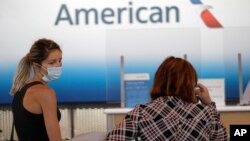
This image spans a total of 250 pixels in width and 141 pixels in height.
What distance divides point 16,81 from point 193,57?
163 inches

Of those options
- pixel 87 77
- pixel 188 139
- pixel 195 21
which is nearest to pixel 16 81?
pixel 188 139

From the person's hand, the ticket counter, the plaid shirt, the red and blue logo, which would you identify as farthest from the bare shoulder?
Answer: the red and blue logo

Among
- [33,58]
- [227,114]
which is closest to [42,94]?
Answer: [33,58]

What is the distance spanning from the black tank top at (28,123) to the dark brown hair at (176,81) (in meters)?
0.62

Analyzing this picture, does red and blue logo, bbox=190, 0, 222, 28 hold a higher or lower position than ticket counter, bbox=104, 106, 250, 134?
higher

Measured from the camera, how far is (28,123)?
232 cm

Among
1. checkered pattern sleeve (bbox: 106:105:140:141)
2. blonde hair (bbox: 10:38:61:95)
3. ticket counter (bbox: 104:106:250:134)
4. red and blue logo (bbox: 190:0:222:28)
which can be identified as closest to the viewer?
checkered pattern sleeve (bbox: 106:105:140:141)

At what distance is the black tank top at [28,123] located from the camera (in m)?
2.31

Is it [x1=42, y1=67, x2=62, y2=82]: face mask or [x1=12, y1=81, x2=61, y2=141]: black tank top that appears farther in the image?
[x1=42, y1=67, x2=62, y2=82]: face mask

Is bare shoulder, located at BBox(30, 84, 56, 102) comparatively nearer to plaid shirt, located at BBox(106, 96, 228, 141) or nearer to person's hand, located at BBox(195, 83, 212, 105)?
plaid shirt, located at BBox(106, 96, 228, 141)

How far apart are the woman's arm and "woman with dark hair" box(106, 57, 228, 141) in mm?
387

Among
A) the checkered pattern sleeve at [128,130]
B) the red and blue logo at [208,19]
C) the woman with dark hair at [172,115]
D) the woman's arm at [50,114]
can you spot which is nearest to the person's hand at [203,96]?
the woman with dark hair at [172,115]

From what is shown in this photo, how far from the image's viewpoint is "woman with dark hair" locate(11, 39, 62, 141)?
229cm

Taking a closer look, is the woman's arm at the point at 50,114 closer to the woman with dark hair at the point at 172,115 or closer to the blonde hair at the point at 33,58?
the blonde hair at the point at 33,58
